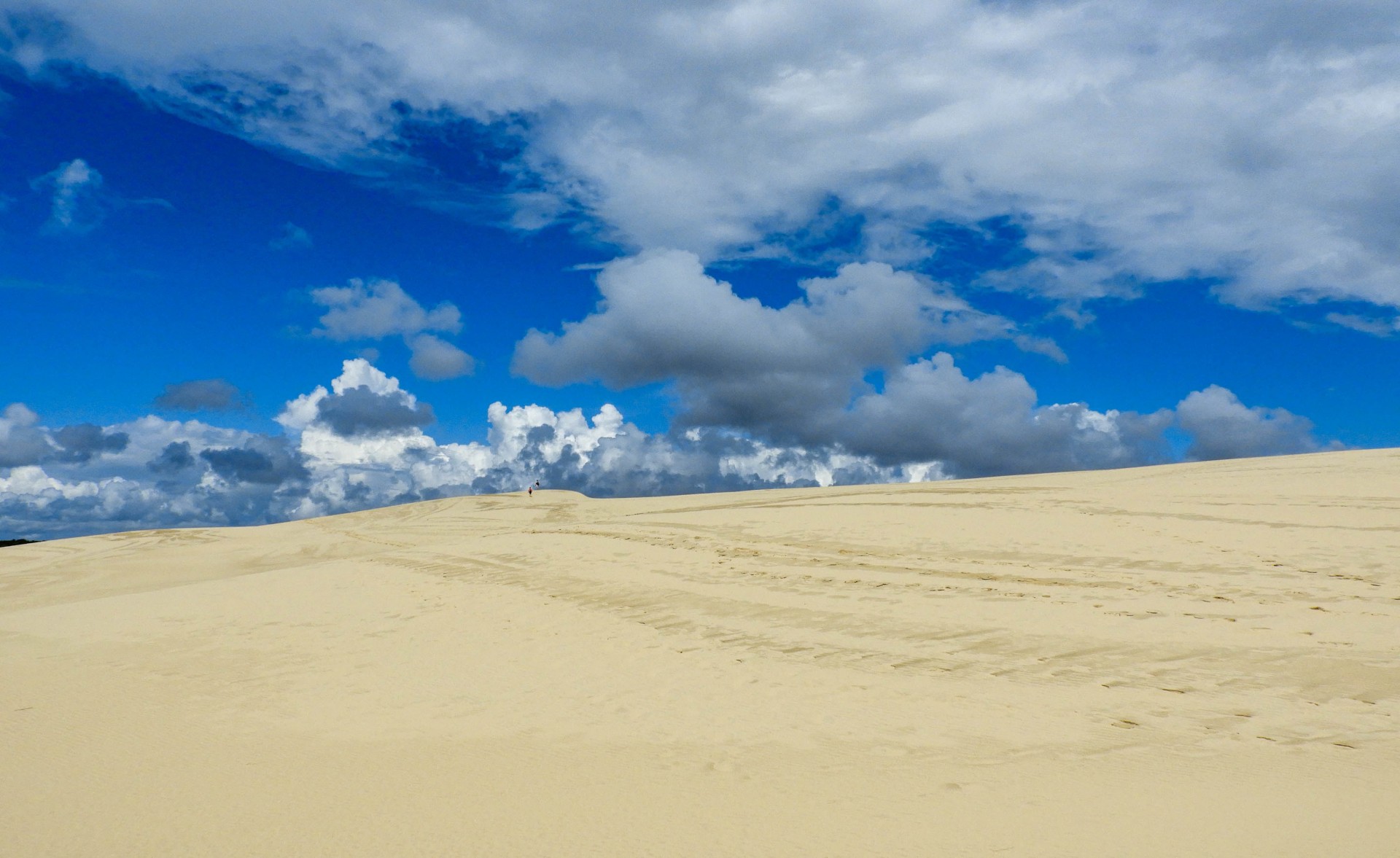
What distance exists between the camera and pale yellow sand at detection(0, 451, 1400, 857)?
4965 millimetres

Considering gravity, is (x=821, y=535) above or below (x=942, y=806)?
above

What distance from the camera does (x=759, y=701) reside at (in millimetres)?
7707

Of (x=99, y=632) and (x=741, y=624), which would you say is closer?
(x=741, y=624)

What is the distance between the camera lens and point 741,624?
10859mm

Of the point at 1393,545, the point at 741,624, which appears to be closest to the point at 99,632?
the point at 741,624

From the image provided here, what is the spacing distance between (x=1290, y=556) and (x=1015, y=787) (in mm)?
10704

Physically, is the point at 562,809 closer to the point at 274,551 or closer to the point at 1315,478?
the point at 1315,478

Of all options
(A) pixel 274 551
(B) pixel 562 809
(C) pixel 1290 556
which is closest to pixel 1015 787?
(B) pixel 562 809

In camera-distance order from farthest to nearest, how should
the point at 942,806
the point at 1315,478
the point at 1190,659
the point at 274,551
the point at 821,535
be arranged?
1. the point at 274,551
2. the point at 1315,478
3. the point at 821,535
4. the point at 1190,659
5. the point at 942,806

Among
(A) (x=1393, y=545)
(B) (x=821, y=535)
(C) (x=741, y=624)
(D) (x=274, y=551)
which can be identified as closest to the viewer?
(C) (x=741, y=624)

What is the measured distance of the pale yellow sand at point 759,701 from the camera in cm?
496

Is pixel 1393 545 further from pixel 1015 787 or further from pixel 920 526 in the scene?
pixel 1015 787

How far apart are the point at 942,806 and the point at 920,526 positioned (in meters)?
12.9

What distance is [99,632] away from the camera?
12.3 m
